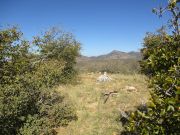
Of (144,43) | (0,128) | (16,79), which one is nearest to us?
(0,128)

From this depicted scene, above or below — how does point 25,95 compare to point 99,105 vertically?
above

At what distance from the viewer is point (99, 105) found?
20656 mm

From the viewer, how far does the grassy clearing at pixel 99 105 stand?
16.1m

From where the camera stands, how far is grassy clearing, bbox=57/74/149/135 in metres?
16.1

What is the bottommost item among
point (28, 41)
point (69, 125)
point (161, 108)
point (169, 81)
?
point (69, 125)

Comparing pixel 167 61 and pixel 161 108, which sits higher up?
pixel 167 61

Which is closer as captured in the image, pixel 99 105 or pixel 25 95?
pixel 25 95

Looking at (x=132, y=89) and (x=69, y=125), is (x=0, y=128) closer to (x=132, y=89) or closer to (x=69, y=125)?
(x=69, y=125)

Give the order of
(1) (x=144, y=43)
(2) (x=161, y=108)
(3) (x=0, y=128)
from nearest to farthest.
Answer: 1. (2) (x=161, y=108)
2. (3) (x=0, y=128)
3. (1) (x=144, y=43)

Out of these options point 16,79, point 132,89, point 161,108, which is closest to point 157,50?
point 161,108

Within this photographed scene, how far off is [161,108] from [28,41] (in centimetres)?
1328

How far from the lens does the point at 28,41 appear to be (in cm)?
1767

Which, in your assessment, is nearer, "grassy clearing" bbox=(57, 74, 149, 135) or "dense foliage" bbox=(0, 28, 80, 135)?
"dense foliage" bbox=(0, 28, 80, 135)

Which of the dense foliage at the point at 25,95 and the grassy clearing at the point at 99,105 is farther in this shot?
the grassy clearing at the point at 99,105
